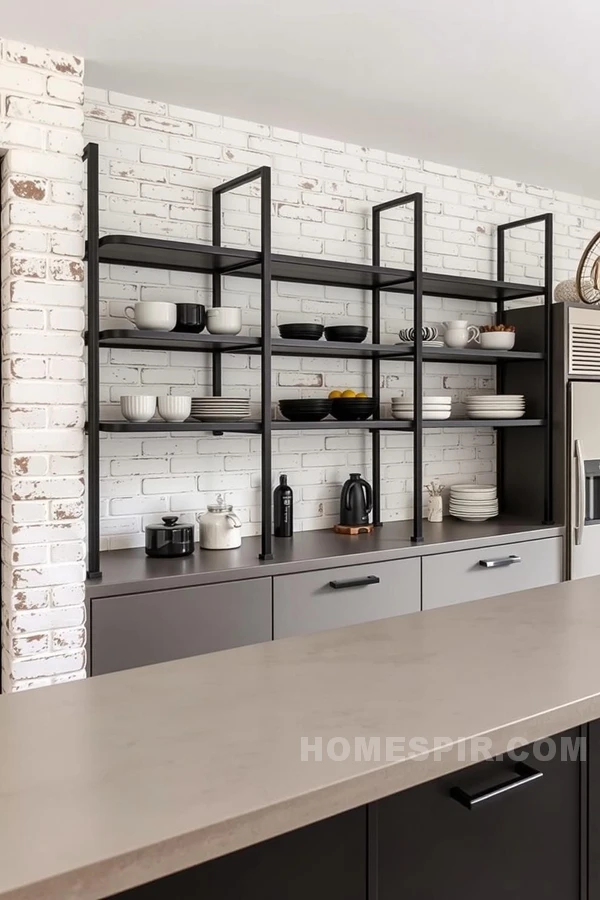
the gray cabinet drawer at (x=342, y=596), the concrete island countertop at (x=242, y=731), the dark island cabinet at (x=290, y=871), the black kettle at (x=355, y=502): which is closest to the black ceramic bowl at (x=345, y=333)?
the black kettle at (x=355, y=502)

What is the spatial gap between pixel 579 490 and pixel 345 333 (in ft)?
4.69

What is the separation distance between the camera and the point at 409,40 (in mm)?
2721

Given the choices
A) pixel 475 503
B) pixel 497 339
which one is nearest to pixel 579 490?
pixel 475 503

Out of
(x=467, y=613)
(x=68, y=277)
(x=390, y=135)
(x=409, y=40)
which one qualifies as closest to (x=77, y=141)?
(x=68, y=277)

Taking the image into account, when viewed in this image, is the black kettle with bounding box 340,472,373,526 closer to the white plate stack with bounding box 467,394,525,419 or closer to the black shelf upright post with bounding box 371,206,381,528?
the black shelf upright post with bounding box 371,206,381,528

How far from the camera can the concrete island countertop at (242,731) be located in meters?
0.83

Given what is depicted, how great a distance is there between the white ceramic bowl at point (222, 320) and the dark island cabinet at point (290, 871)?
2321 mm

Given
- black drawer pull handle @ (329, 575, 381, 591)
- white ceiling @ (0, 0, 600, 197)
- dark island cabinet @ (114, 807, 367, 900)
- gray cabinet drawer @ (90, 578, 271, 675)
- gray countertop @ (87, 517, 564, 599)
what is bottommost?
gray cabinet drawer @ (90, 578, 271, 675)

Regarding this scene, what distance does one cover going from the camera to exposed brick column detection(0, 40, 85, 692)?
105 inches

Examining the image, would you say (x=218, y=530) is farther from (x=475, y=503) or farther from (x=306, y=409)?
(x=475, y=503)

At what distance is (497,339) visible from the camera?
13.0 feet

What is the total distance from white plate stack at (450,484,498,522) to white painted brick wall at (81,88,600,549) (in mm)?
210

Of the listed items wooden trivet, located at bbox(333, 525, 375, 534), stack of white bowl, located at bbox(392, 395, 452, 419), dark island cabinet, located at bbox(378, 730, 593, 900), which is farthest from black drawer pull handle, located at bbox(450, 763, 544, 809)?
stack of white bowl, located at bbox(392, 395, 452, 419)

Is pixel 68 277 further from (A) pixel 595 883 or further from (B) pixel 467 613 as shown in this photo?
(A) pixel 595 883
